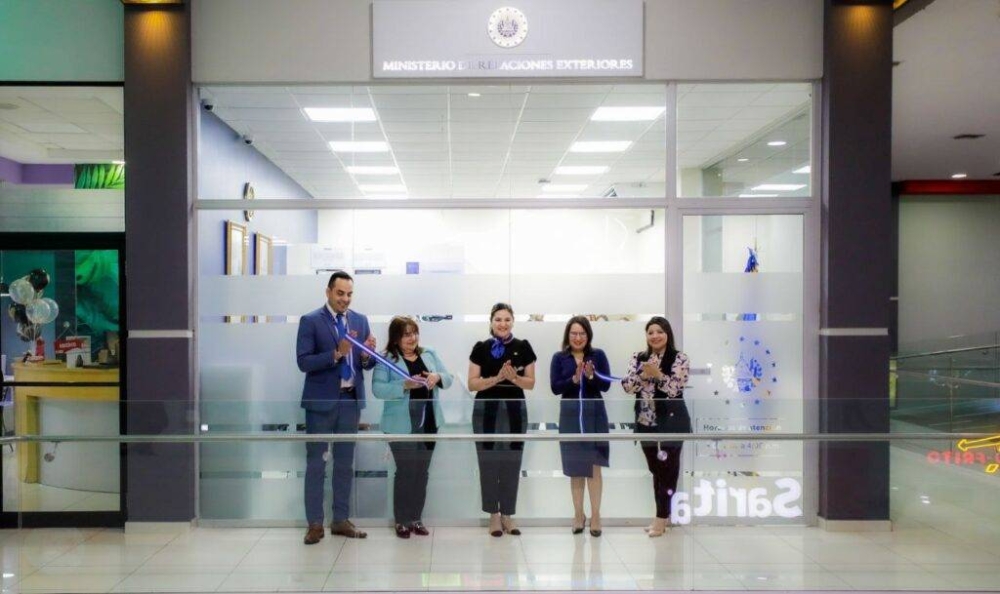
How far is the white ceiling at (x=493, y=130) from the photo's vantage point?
21.3ft

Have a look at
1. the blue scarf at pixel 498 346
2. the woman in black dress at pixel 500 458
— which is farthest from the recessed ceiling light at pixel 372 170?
the woman in black dress at pixel 500 458

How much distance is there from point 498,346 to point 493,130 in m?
1.69

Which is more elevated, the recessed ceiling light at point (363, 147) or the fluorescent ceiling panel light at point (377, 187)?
the recessed ceiling light at point (363, 147)

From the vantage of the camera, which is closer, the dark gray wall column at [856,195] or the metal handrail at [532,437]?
the metal handrail at [532,437]

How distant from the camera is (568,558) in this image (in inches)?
191

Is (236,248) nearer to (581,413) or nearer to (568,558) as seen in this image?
(581,413)

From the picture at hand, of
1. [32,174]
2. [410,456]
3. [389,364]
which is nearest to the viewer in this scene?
[410,456]

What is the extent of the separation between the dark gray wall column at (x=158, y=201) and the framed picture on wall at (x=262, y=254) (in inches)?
18.6

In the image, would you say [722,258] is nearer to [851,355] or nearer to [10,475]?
[851,355]

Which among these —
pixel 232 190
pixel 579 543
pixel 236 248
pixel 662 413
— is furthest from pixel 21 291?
pixel 662 413

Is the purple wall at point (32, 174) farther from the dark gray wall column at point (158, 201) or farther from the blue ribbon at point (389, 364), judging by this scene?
the blue ribbon at point (389, 364)

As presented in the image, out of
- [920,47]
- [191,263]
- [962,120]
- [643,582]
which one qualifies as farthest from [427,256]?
[962,120]

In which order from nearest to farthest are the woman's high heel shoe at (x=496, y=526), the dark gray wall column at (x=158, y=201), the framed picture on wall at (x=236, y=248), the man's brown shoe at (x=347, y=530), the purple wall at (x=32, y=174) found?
the man's brown shoe at (x=347, y=530) → the woman's high heel shoe at (x=496, y=526) → the dark gray wall column at (x=158, y=201) → the purple wall at (x=32, y=174) → the framed picture on wall at (x=236, y=248)

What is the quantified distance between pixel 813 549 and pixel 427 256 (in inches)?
130
